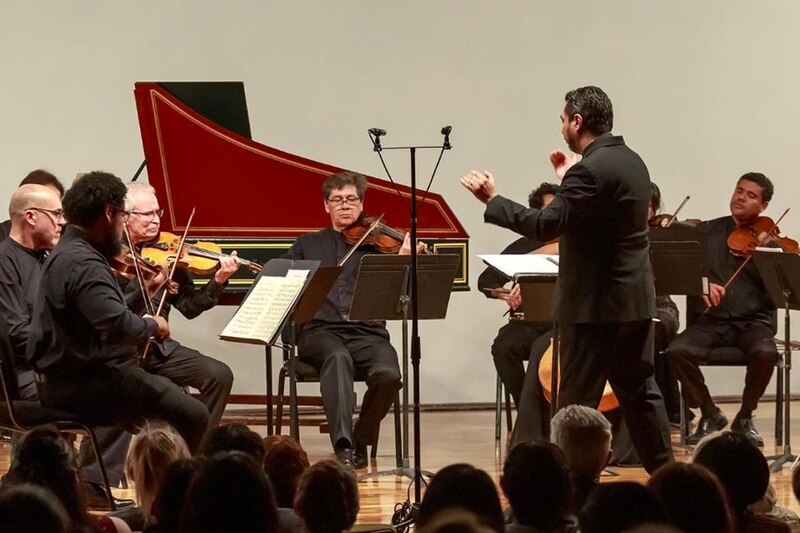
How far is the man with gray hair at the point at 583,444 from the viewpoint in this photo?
3129 mm

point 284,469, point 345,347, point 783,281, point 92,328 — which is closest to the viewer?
point 284,469

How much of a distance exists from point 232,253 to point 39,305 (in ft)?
6.20

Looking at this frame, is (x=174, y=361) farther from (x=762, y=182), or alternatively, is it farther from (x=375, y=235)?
(x=762, y=182)

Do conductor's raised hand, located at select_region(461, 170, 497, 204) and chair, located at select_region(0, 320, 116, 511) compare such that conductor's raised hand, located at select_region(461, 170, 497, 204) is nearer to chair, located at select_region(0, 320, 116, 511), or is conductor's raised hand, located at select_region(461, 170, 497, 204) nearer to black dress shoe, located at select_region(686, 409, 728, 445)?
chair, located at select_region(0, 320, 116, 511)

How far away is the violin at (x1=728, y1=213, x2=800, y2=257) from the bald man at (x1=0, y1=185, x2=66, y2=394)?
11.9ft

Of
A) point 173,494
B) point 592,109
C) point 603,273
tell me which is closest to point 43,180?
point 592,109

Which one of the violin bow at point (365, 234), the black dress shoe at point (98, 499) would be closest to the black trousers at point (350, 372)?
the violin bow at point (365, 234)

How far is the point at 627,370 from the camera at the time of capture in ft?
15.5

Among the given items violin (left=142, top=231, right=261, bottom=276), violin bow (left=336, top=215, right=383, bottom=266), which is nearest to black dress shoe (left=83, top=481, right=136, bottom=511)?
violin (left=142, top=231, right=261, bottom=276)

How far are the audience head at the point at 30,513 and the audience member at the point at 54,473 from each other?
33 cm

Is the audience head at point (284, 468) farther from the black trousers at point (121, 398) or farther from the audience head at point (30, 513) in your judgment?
the black trousers at point (121, 398)

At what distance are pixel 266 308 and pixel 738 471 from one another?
2660 millimetres

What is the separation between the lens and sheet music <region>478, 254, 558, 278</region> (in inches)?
194

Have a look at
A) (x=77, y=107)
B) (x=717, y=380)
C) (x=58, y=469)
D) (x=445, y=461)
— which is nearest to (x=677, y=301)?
(x=717, y=380)
